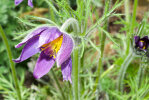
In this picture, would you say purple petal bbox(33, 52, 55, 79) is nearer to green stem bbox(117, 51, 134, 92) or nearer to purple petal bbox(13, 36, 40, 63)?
purple petal bbox(13, 36, 40, 63)

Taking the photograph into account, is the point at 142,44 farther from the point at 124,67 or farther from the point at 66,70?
the point at 66,70

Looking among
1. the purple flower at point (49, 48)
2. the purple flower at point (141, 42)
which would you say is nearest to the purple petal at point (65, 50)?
the purple flower at point (49, 48)

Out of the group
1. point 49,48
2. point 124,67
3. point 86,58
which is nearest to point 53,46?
point 49,48

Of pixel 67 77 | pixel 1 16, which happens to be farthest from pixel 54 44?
pixel 1 16

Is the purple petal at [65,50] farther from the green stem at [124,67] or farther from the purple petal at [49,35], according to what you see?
the green stem at [124,67]

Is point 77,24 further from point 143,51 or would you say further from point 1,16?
point 1,16
